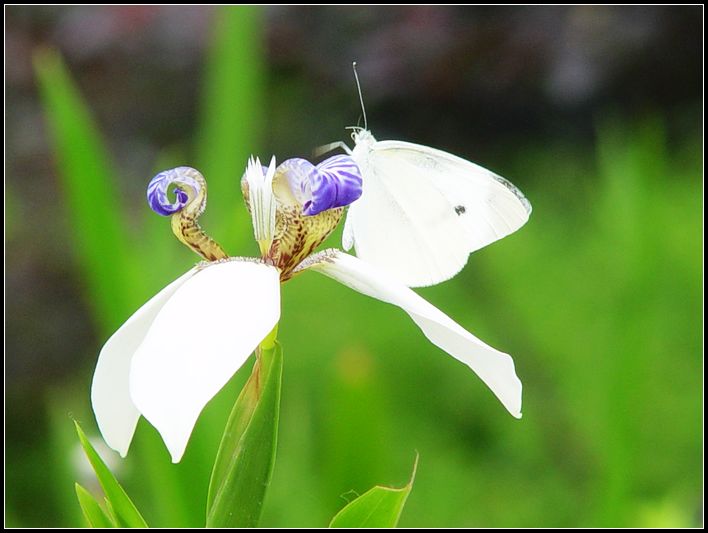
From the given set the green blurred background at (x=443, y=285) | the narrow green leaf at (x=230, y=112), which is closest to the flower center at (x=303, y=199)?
the narrow green leaf at (x=230, y=112)

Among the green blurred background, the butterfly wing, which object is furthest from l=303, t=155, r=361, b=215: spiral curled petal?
the green blurred background

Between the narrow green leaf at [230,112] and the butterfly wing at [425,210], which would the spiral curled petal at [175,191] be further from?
the narrow green leaf at [230,112]

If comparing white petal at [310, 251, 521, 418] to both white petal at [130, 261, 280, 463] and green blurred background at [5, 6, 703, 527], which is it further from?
green blurred background at [5, 6, 703, 527]

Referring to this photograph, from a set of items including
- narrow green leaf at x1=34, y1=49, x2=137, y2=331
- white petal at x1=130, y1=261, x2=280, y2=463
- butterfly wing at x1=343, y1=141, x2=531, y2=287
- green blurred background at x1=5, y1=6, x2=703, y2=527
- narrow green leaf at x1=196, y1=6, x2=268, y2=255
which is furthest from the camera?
green blurred background at x1=5, y1=6, x2=703, y2=527

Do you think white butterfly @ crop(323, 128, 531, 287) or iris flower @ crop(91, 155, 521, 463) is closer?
iris flower @ crop(91, 155, 521, 463)

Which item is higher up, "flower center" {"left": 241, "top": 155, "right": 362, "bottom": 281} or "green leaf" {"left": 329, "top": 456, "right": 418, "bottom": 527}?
"flower center" {"left": 241, "top": 155, "right": 362, "bottom": 281}

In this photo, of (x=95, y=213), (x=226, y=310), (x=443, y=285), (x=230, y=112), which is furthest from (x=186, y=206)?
(x=443, y=285)

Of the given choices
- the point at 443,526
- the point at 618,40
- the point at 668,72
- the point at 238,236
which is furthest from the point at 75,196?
the point at 668,72

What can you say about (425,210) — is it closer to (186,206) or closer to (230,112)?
(186,206)
